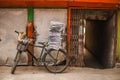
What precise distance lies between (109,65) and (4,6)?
465cm

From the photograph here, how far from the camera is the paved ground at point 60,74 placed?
883 cm

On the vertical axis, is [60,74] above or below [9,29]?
below

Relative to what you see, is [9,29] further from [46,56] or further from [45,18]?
[46,56]

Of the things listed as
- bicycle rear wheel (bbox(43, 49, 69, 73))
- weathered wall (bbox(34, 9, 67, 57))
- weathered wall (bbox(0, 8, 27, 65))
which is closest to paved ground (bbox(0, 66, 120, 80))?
bicycle rear wheel (bbox(43, 49, 69, 73))

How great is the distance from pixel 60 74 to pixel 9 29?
263 centimetres

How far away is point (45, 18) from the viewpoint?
1041cm

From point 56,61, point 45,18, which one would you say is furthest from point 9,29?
point 56,61

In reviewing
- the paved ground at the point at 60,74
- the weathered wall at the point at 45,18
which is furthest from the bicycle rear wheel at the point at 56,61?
the weathered wall at the point at 45,18

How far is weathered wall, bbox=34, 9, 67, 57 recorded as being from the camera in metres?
10.4

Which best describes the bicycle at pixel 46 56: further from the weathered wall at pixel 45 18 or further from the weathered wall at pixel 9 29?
the weathered wall at pixel 9 29

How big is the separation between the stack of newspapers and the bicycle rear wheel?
0.21 m

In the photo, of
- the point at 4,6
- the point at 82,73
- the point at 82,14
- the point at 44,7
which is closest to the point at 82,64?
the point at 82,73

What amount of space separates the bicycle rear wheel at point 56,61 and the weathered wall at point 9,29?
3.50 feet

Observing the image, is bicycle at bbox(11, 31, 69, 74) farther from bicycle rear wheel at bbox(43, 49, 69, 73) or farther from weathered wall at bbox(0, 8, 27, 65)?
weathered wall at bbox(0, 8, 27, 65)
